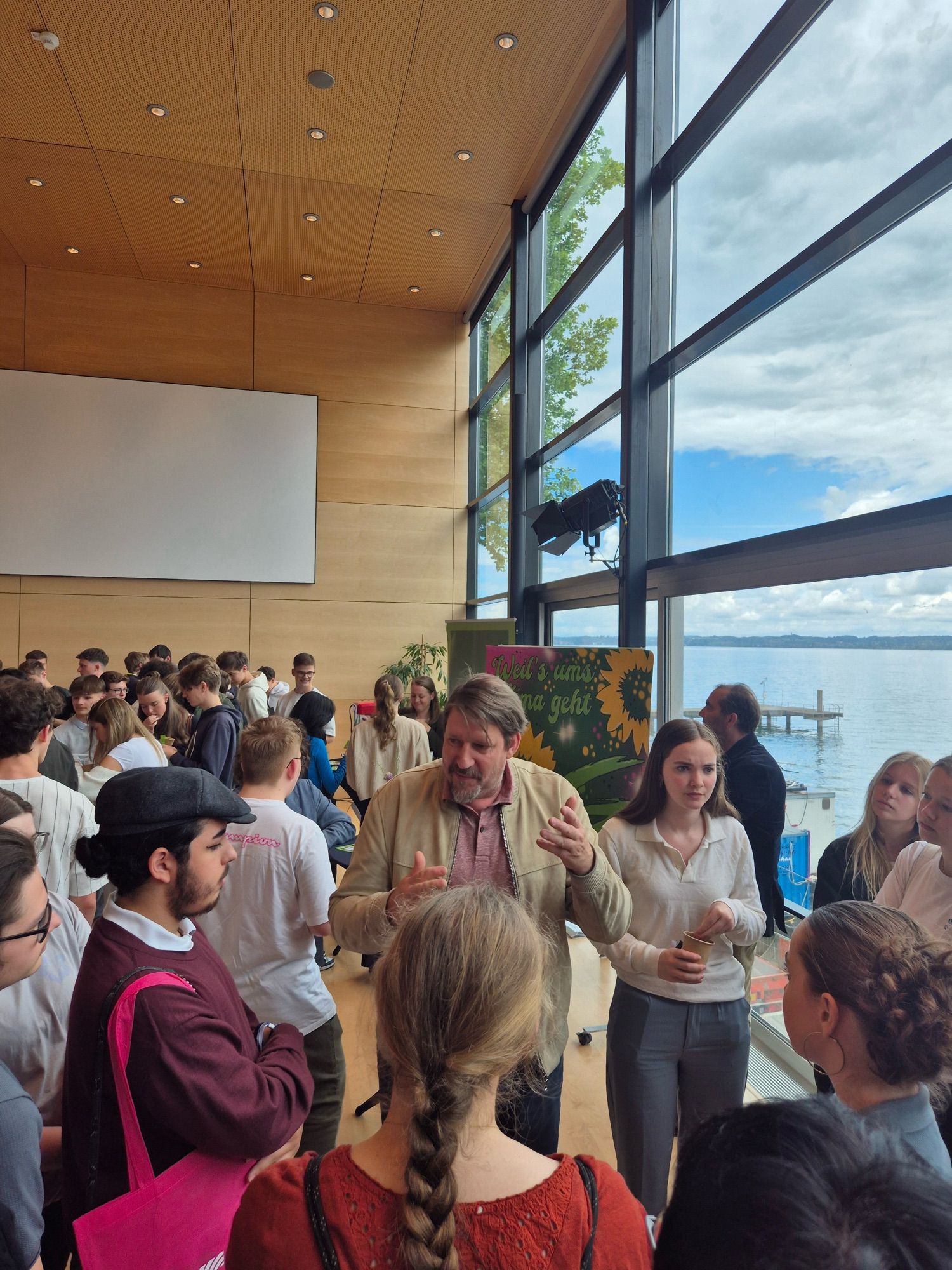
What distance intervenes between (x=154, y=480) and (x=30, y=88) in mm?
3778

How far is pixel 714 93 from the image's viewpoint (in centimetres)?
378

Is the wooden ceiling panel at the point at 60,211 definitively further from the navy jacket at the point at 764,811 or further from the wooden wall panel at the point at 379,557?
the navy jacket at the point at 764,811

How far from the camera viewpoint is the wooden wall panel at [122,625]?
8.30 metres

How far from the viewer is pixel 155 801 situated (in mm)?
1249

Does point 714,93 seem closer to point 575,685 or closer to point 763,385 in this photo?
point 763,385

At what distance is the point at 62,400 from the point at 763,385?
7.88 metres

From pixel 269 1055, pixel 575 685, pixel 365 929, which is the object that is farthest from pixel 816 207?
pixel 269 1055

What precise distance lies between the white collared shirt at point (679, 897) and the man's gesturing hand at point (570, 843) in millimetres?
397

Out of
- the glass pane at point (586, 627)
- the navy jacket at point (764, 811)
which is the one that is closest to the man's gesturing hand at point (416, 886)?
the navy jacket at point (764, 811)

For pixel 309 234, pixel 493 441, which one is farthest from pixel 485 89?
pixel 493 441

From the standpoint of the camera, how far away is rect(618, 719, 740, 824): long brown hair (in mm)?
2084

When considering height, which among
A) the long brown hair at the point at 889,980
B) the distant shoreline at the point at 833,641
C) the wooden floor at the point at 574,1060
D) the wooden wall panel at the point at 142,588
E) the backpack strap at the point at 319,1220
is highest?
the wooden wall panel at the point at 142,588

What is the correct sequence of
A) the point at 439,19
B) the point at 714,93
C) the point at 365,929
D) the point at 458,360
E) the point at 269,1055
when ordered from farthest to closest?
the point at 458,360
the point at 439,19
the point at 714,93
the point at 365,929
the point at 269,1055

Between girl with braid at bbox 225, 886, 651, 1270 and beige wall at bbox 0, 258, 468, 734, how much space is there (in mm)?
8468
